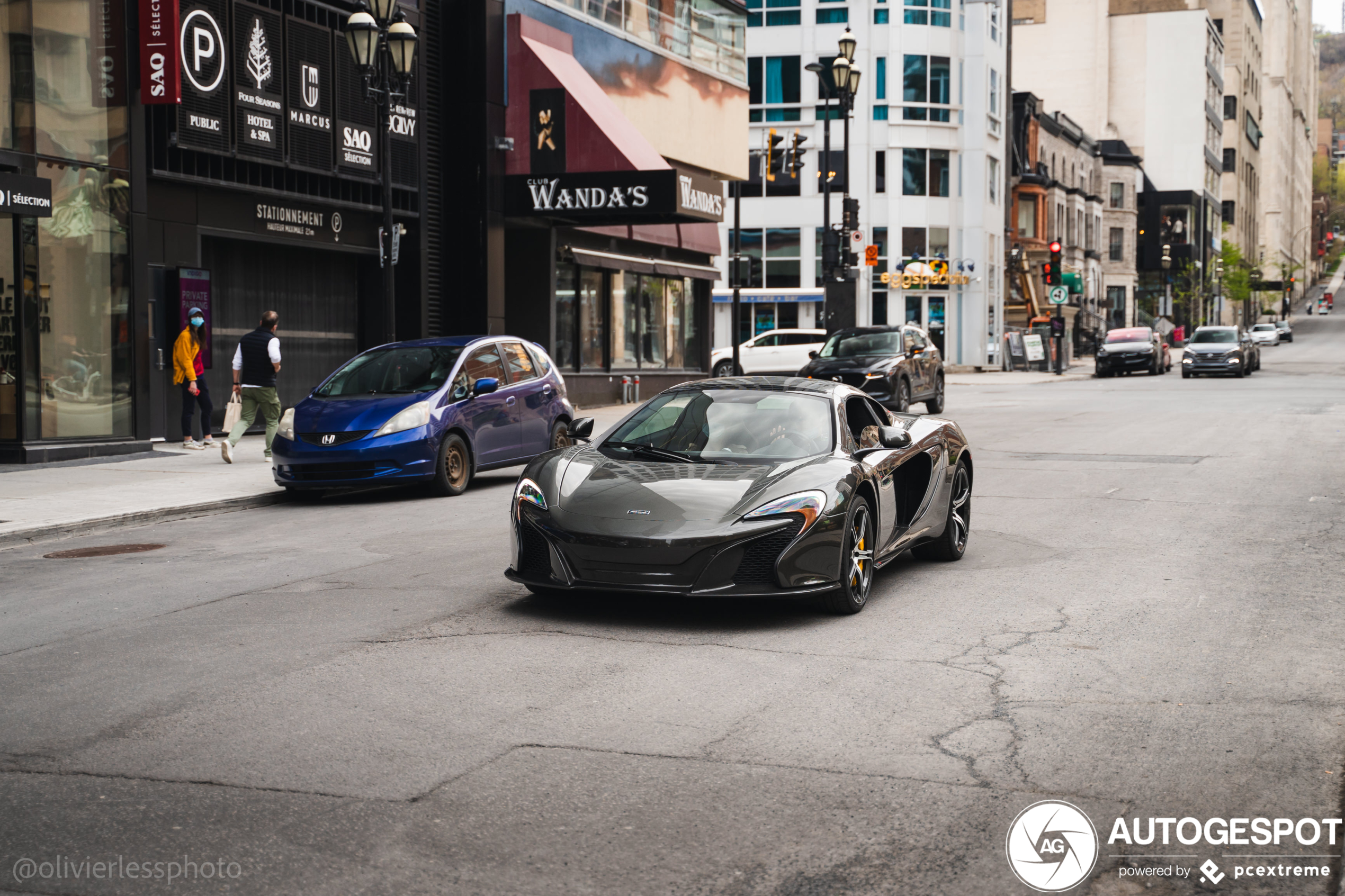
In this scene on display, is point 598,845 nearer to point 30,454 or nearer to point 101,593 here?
point 101,593

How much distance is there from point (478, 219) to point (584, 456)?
59.9 feet

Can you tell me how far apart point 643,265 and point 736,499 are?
79.4 ft

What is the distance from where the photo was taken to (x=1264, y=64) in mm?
164375

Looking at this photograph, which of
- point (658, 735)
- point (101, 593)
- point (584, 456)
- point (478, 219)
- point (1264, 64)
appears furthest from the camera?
point (1264, 64)

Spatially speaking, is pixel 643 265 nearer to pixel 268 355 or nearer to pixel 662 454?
pixel 268 355

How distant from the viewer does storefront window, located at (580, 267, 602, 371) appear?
29.1 metres

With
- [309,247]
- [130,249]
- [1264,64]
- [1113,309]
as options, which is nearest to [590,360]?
[309,247]

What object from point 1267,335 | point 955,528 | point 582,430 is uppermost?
point 1267,335

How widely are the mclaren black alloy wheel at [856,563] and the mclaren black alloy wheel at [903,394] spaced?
1751cm

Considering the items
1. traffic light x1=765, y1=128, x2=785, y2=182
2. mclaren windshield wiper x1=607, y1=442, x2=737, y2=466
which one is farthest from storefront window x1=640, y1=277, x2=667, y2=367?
mclaren windshield wiper x1=607, y1=442, x2=737, y2=466

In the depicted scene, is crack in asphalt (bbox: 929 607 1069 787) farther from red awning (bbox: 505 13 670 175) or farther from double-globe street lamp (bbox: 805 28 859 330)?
double-globe street lamp (bbox: 805 28 859 330)

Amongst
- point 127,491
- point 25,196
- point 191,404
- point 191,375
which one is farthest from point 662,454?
point 191,404

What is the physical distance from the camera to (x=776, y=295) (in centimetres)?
5869

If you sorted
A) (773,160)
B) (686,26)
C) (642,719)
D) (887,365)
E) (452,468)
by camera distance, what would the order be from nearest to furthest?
(642,719) < (452,468) < (887,365) < (686,26) < (773,160)
